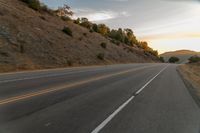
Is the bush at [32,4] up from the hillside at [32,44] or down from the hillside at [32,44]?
up

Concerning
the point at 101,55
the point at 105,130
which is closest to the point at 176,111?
the point at 105,130

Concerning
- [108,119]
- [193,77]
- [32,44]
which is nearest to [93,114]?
[108,119]

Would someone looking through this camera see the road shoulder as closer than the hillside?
Yes

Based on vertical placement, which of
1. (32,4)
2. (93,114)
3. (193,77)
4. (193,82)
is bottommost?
(193,77)

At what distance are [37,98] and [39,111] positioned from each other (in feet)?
8.31

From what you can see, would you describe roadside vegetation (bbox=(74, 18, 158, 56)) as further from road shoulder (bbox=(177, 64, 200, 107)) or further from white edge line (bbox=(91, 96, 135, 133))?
white edge line (bbox=(91, 96, 135, 133))

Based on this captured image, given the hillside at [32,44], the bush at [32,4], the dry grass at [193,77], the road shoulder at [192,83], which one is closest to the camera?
the road shoulder at [192,83]

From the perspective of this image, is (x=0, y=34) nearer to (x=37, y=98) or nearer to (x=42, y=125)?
(x=37, y=98)

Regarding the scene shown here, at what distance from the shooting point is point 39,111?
9695mm

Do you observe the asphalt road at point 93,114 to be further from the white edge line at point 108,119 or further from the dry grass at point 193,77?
the dry grass at point 193,77

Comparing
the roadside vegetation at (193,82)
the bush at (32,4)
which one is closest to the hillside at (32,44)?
the bush at (32,4)

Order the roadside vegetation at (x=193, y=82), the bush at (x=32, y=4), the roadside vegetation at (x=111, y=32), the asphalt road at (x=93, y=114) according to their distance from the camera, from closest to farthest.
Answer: the asphalt road at (x=93, y=114)
the roadside vegetation at (x=193, y=82)
the bush at (x=32, y=4)
the roadside vegetation at (x=111, y=32)

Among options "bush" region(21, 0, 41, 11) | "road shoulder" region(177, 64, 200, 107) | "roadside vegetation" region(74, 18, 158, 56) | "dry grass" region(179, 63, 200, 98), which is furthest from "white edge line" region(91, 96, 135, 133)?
"roadside vegetation" region(74, 18, 158, 56)

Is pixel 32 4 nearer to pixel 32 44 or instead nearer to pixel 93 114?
pixel 32 44
